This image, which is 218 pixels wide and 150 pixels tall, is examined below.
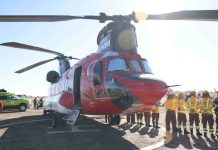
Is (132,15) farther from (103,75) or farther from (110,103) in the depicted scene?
(110,103)

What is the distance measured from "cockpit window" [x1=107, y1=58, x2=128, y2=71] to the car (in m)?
26.7

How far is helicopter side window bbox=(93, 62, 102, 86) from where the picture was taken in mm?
10701

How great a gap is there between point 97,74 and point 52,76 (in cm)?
945

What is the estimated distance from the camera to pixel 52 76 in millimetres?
19641

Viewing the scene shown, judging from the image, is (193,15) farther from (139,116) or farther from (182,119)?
(139,116)

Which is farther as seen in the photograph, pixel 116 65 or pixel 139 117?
pixel 139 117

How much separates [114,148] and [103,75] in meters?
2.85

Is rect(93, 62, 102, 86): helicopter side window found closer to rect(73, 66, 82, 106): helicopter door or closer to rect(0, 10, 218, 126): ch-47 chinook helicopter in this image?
rect(0, 10, 218, 126): ch-47 chinook helicopter

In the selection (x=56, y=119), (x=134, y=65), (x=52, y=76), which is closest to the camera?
(x=134, y=65)

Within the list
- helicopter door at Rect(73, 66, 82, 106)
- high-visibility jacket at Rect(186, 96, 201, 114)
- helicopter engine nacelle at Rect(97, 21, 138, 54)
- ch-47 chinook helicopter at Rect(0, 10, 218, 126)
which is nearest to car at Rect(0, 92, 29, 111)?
ch-47 chinook helicopter at Rect(0, 10, 218, 126)

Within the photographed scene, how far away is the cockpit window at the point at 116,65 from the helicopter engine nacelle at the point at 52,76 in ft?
31.7

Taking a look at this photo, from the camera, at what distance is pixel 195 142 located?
10.0 m

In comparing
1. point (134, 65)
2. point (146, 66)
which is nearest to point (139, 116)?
point (146, 66)

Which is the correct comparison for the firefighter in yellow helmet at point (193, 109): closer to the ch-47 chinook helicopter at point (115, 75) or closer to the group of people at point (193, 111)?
the group of people at point (193, 111)
